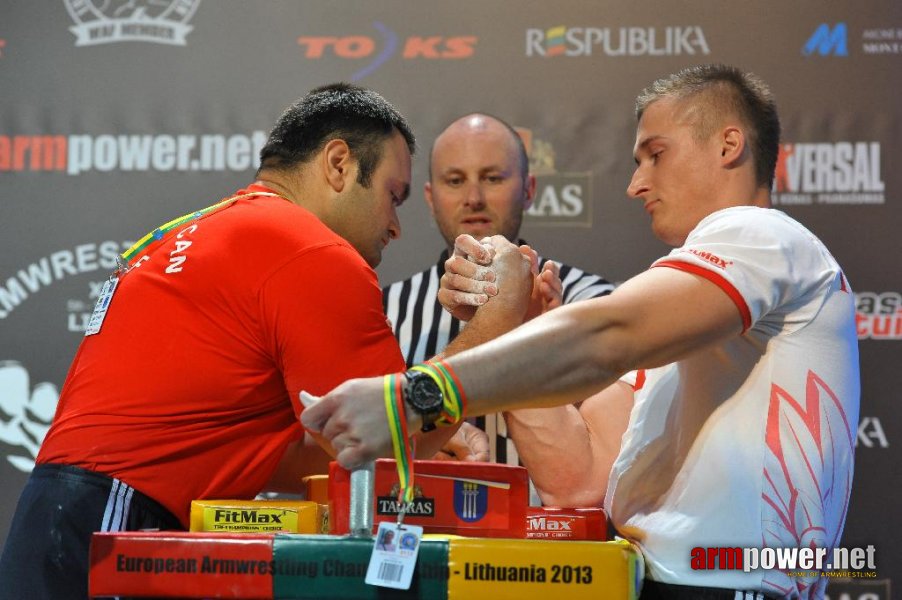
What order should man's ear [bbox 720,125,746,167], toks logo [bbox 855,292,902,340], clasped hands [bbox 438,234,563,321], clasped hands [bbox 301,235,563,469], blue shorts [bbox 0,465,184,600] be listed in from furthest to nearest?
toks logo [bbox 855,292,902,340]
clasped hands [bbox 438,234,563,321]
man's ear [bbox 720,125,746,167]
blue shorts [bbox 0,465,184,600]
clasped hands [bbox 301,235,563,469]

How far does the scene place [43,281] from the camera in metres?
3.82

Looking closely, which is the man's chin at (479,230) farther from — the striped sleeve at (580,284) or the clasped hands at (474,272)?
the clasped hands at (474,272)

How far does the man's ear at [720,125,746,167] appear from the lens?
208 centimetres

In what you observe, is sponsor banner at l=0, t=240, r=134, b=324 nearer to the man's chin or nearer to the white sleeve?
the man's chin

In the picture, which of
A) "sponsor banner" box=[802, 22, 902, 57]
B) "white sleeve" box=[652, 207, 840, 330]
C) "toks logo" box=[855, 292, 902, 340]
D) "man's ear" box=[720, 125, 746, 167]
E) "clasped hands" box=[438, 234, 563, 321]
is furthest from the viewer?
"sponsor banner" box=[802, 22, 902, 57]

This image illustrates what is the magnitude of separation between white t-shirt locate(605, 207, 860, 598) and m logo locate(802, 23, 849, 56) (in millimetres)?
2187

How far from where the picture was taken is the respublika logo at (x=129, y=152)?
3.84 metres

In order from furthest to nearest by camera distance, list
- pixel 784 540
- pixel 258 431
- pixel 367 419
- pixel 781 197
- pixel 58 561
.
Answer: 1. pixel 781 197
2. pixel 258 431
3. pixel 58 561
4. pixel 784 540
5. pixel 367 419

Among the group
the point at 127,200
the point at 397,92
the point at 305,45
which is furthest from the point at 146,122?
the point at 397,92

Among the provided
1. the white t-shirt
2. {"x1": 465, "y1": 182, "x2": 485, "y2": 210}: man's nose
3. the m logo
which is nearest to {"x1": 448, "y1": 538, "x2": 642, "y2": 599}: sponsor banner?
the white t-shirt

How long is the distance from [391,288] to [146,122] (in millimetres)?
1113

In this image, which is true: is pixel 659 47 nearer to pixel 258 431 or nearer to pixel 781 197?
pixel 781 197

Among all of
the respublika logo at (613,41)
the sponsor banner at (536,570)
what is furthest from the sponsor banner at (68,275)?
the sponsor banner at (536,570)

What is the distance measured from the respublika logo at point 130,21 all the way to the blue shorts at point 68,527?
2406 millimetres
